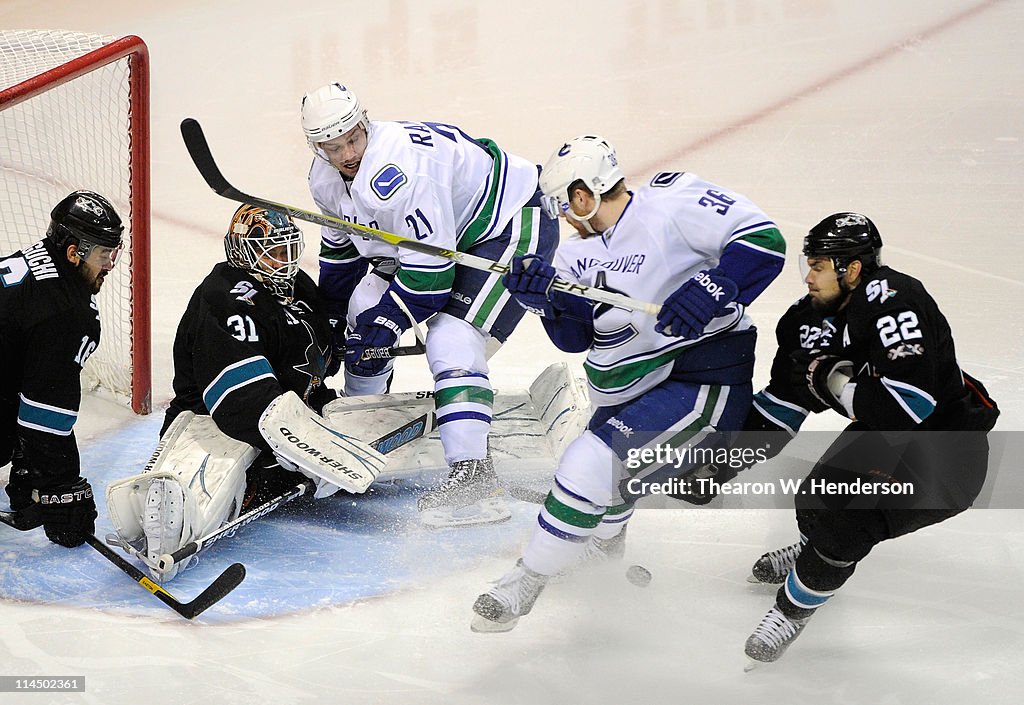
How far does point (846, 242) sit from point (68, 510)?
193 cm

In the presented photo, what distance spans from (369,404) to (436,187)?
669mm

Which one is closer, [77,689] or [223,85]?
[77,689]

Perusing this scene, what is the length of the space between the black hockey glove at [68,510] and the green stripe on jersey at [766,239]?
171 cm

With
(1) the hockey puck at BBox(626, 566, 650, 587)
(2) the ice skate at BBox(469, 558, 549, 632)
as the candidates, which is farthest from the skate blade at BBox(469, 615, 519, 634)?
(1) the hockey puck at BBox(626, 566, 650, 587)

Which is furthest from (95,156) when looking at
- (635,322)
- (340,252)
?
(635,322)

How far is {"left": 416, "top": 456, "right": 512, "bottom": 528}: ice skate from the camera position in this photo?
3312 mm

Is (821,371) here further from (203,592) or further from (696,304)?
(203,592)

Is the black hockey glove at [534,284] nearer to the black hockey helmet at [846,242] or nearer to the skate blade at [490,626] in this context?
the black hockey helmet at [846,242]

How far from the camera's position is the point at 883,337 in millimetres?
2467

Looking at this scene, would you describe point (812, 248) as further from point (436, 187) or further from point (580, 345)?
point (436, 187)

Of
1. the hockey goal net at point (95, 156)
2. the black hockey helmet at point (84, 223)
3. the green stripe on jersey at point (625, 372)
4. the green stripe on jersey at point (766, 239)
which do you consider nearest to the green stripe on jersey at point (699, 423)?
the green stripe on jersey at point (625, 372)

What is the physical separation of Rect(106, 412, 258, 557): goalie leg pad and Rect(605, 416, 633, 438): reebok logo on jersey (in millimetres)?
1004

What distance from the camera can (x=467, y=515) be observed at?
10.9 feet

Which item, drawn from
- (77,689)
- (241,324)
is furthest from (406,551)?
(77,689)
